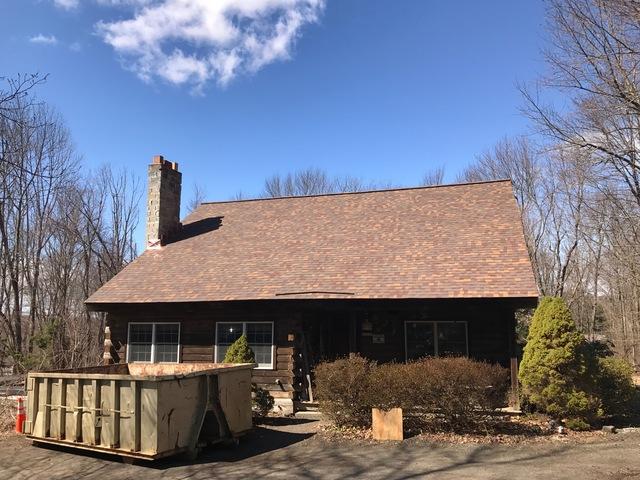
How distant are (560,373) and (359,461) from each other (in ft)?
15.4

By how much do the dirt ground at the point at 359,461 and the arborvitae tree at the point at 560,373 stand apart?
725 mm

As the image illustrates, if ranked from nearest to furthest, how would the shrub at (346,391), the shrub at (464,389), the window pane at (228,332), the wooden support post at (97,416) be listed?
the wooden support post at (97,416)
the shrub at (464,389)
the shrub at (346,391)
the window pane at (228,332)

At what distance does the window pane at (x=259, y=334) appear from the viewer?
14.4 m

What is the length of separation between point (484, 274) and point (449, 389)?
12.9ft

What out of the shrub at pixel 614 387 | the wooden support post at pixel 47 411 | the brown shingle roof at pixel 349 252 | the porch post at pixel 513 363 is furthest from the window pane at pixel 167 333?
the shrub at pixel 614 387

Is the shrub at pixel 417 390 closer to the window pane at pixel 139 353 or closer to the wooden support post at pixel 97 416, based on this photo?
the wooden support post at pixel 97 416

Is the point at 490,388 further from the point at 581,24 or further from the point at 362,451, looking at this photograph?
the point at 581,24

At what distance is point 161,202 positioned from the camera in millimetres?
18531

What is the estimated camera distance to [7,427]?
459 inches

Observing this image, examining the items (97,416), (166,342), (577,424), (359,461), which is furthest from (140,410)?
(577,424)

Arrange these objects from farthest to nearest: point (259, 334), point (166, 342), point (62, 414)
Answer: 1. point (166, 342)
2. point (259, 334)
3. point (62, 414)

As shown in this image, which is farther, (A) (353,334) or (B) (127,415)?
(A) (353,334)

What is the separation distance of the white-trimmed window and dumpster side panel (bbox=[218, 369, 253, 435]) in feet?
17.6

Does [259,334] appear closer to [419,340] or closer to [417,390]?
[419,340]
